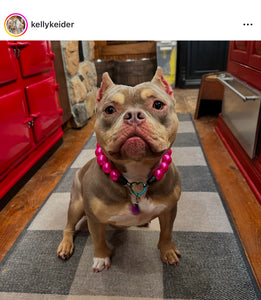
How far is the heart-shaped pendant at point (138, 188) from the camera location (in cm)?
96

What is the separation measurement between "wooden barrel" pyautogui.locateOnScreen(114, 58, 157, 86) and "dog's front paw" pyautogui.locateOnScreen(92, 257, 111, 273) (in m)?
3.41

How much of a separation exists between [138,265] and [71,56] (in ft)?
7.54

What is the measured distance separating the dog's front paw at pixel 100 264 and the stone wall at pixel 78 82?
1991 mm

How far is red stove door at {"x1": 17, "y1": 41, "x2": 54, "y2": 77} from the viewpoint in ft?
5.80

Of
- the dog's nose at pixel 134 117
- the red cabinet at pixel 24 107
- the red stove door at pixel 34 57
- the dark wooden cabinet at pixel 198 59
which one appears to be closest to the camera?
the dog's nose at pixel 134 117

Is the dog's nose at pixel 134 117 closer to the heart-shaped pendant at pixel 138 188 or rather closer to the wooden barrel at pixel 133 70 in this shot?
the heart-shaped pendant at pixel 138 188

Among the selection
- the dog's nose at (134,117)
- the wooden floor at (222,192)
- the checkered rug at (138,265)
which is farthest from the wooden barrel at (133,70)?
the dog's nose at (134,117)
